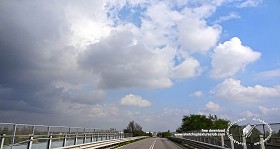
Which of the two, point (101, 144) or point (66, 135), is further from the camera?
point (101, 144)

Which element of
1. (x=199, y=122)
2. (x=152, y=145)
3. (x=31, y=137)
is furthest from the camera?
(x=199, y=122)

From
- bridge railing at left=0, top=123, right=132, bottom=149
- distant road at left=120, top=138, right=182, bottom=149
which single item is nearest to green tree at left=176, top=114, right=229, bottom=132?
distant road at left=120, top=138, right=182, bottom=149

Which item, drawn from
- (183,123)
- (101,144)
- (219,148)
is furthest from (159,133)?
(219,148)

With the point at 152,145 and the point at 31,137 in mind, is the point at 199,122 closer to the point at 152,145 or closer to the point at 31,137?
the point at 152,145

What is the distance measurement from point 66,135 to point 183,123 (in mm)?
155773

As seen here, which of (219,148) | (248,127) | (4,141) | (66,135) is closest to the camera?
(4,141)

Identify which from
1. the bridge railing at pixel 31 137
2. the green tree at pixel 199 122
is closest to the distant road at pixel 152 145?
the bridge railing at pixel 31 137

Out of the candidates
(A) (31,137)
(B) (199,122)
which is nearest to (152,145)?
(A) (31,137)

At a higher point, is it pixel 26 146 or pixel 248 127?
pixel 248 127

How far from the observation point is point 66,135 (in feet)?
68.6

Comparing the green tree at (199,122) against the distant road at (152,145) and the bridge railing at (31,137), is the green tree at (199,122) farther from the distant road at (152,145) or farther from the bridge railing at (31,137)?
the bridge railing at (31,137)

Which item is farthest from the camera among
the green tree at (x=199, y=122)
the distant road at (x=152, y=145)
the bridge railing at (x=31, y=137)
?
the green tree at (x=199, y=122)

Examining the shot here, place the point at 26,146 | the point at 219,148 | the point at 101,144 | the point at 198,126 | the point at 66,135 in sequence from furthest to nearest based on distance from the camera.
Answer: the point at 198,126 < the point at 101,144 < the point at 66,135 < the point at 219,148 < the point at 26,146

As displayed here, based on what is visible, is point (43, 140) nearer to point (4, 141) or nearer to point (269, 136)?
point (4, 141)
